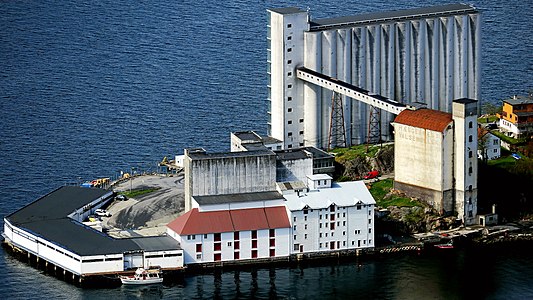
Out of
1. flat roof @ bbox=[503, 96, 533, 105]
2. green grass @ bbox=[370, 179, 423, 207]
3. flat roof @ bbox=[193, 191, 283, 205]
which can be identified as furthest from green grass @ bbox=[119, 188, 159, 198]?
flat roof @ bbox=[503, 96, 533, 105]

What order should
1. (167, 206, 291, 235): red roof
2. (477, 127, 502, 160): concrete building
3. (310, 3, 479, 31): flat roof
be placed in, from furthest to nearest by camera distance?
(310, 3, 479, 31): flat roof → (477, 127, 502, 160): concrete building → (167, 206, 291, 235): red roof

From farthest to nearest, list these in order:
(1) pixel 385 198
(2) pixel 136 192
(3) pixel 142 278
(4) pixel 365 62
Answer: (4) pixel 365 62
(2) pixel 136 192
(1) pixel 385 198
(3) pixel 142 278

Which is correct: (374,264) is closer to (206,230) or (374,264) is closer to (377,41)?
(206,230)

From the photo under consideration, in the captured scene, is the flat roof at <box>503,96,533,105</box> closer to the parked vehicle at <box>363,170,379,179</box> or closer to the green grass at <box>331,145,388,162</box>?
the green grass at <box>331,145,388,162</box>

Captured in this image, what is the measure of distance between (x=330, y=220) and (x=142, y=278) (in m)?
19.4

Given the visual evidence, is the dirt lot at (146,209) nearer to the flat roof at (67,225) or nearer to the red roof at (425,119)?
the flat roof at (67,225)

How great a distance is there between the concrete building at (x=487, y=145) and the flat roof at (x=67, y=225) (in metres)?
37.4

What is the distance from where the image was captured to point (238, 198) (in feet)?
548

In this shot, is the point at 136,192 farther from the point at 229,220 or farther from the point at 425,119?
the point at 425,119

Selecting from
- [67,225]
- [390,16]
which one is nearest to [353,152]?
[390,16]

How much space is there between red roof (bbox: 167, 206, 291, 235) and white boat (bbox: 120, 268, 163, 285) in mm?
5395

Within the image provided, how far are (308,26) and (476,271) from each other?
1474 inches

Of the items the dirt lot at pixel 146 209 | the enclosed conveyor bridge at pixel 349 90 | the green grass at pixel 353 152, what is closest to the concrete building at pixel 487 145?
the enclosed conveyor bridge at pixel 349 90

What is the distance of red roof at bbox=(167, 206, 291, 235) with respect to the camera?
164 meters
